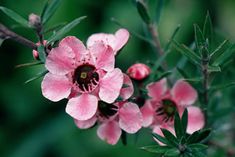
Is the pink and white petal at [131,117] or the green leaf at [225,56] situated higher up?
the green leaf at [225,56]

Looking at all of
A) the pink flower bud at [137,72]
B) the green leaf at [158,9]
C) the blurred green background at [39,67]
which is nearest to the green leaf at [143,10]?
the green leaf at [158,9]

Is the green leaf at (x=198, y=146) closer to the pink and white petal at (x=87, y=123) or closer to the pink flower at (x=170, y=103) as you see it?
the pink flower at (x=170, y=103)

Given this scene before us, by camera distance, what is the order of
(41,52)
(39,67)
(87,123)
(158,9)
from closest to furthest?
(41,52) < (87,123) < (158,9) < (39,67)

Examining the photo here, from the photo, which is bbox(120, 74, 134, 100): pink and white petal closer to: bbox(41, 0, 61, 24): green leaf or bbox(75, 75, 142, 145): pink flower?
bbox(75, 75, 142, 145): pink flower

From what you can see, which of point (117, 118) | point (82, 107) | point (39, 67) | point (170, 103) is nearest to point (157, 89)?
point (170, 103)

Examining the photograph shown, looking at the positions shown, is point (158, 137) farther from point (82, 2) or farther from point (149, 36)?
point (82, 2)

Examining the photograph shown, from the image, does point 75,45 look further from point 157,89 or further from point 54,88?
point 157,89

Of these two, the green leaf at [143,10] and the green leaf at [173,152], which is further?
the green leaf at [143,10]
